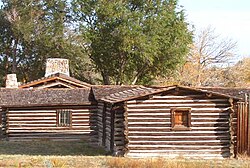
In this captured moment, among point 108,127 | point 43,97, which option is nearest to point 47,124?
→ point 43,97

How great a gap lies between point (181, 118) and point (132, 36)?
3053 cm

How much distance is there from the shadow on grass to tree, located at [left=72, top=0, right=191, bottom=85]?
24.2 m

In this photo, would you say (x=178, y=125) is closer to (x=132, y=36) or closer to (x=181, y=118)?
(x=181, y=118)

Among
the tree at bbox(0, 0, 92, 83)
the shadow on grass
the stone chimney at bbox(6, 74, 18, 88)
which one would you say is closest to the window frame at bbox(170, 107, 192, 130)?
the shadow on grass

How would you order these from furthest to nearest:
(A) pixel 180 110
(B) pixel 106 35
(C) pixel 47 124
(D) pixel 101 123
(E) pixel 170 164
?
(B) pixel 106 35 → (C) pixel 47 124 → (D) pixel 101 123 → (A) pixel 180 110 → (E) pixel 170 164

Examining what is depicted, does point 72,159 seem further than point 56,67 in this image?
No

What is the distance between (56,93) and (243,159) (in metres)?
14.4

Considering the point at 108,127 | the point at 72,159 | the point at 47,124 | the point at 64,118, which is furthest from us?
the point at 64,118

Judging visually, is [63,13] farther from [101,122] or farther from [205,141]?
[205,141]

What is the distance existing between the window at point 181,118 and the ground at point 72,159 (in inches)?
65.6

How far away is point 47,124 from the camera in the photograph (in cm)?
3356

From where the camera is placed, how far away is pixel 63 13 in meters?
60.0

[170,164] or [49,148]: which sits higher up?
[170,164]

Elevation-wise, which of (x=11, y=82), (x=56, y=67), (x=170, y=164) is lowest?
(x=170, y=164)
